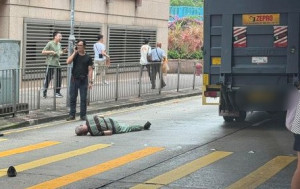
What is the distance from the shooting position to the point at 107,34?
2450 cm

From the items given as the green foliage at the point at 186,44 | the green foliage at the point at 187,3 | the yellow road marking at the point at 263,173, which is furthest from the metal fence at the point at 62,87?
the green foliage at the point at 187,3

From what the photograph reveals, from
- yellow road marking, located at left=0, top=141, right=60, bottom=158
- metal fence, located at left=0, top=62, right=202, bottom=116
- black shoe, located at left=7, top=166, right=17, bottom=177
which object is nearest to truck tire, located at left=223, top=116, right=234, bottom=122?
metal fence, located at left=0, top=62, right=202, bottom=116

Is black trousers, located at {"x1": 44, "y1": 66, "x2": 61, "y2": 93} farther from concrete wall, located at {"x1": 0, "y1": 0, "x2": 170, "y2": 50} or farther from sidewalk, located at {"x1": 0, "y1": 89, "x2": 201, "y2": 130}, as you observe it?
concrete wall, located at {"x1": 0, "y1": 0, "x2": 170, "y2": 50}

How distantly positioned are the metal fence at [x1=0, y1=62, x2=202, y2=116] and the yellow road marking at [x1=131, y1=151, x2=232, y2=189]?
5.59 metres

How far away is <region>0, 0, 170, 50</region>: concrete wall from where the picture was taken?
62.0 feet

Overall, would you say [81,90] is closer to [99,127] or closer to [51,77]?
[51,77]

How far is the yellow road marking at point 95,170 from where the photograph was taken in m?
7.45

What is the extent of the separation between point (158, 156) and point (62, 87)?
697 cm

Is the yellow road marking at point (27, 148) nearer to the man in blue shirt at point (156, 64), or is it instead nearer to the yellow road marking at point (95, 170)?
the yellow road marking at point (95, 170)

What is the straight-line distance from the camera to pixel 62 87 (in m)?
15.8

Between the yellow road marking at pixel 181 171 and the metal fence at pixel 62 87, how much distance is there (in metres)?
5.59

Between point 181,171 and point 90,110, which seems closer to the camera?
point 181,171

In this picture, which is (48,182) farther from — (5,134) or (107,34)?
(107,34)

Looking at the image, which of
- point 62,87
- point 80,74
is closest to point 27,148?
point 80,74
